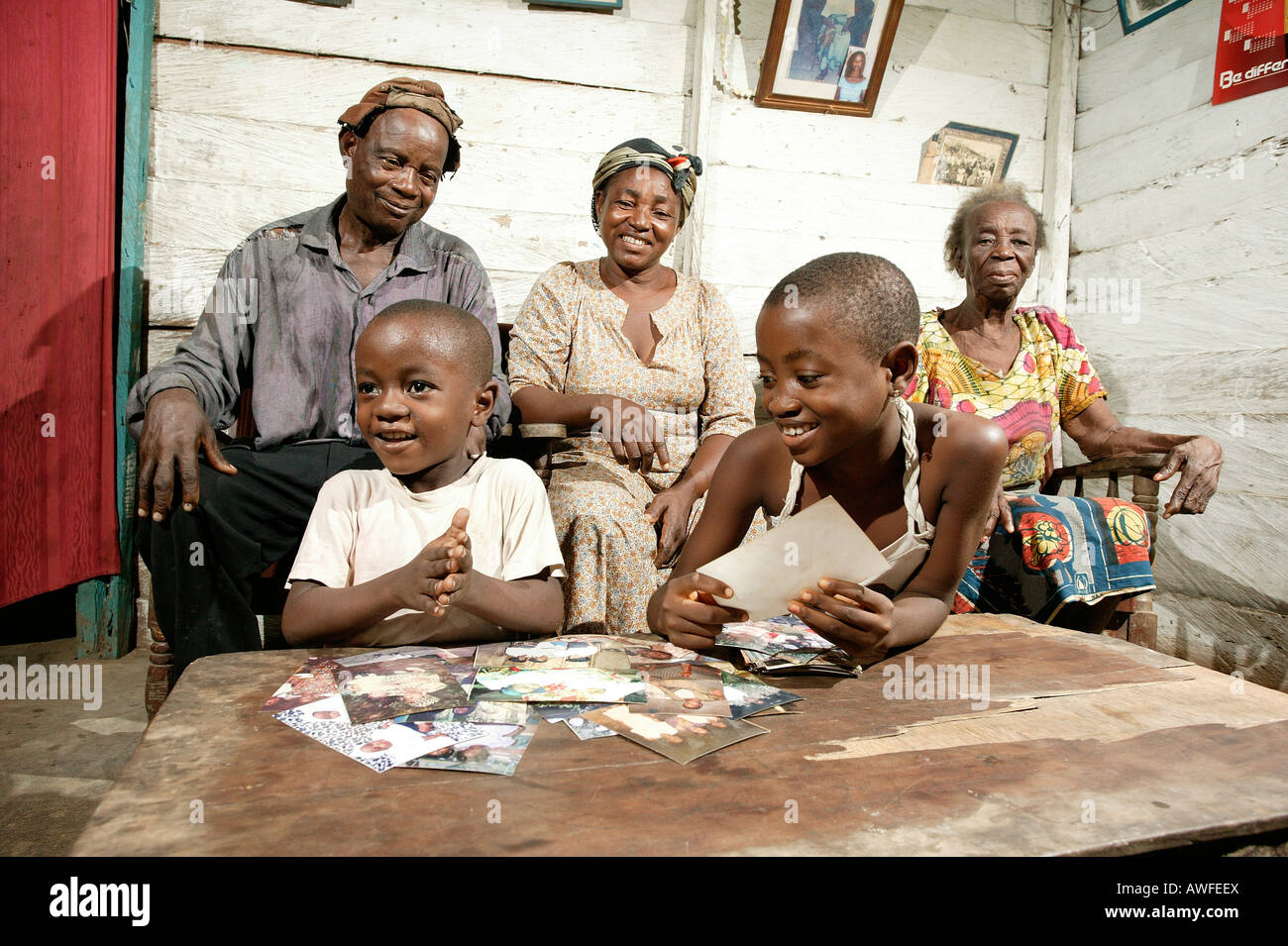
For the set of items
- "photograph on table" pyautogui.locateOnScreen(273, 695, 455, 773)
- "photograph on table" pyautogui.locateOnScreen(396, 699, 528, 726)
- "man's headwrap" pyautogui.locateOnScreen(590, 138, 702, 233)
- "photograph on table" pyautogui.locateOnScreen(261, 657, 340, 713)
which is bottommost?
"photograph on table" pyautogui.locateOnScreen(261, 657, 340, 713)

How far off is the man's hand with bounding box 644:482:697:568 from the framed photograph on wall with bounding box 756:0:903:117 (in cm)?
205

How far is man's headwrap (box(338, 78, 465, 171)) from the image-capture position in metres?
2.34

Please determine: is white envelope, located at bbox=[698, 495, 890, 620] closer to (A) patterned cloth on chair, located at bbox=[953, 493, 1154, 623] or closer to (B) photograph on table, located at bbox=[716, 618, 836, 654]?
(B) photograph on table, located at bbox=[716, 618, 836, 654]

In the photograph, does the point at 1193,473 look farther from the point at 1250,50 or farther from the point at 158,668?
the point at 158,668

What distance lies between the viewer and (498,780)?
899 millimetres

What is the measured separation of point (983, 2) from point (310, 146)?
9.89ft

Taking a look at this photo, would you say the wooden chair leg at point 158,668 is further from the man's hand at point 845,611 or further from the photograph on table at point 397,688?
the man's hand at point 845,611

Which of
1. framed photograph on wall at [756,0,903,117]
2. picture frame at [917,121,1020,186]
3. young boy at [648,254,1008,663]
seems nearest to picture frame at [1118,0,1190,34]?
picture frame at [917,121,1020,186]

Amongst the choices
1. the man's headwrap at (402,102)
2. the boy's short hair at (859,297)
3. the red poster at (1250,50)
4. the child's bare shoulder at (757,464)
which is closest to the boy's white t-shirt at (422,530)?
the child's bare shoulder at (757,464)

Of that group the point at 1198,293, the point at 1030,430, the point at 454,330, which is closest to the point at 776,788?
the point at 454,330

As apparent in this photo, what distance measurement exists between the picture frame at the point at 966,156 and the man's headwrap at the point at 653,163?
1.48 metres

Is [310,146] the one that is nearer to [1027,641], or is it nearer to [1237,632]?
[1027,641]

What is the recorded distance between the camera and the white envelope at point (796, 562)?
1367mm
